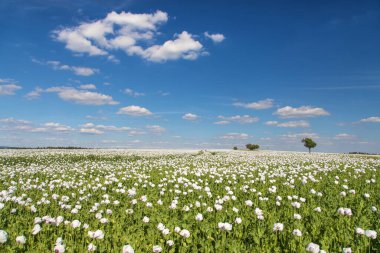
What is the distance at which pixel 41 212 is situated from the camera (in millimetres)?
8367

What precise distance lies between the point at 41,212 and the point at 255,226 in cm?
548

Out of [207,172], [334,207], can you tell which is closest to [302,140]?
[207,172]

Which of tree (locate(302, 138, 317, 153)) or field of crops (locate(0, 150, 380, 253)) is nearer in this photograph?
field of crops (locate(0, 150, 380, 253))

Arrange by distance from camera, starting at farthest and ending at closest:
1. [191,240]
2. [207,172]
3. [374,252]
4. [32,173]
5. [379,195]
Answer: [32,173]
[207,172]
[379,195]
[191,240]
[374,252]

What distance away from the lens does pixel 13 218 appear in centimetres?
750

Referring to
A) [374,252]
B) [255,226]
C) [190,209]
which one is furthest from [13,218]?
[374,252]

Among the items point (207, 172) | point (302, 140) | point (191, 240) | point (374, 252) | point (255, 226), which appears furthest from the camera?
point (302, 140)

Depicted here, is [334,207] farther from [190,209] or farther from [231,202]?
[190,209]

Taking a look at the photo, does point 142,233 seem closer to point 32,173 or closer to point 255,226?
point 255,226

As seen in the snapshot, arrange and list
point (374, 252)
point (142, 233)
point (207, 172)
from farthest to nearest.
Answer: point (207, 172), point (142, 233), point (374, 252)

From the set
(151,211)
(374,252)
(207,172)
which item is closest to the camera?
(374,252)

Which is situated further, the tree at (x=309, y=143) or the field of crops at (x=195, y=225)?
the tree at (x=309, y=143)

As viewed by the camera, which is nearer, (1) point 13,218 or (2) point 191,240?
(2) point 191,240

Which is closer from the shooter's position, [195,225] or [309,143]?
[195,225]
